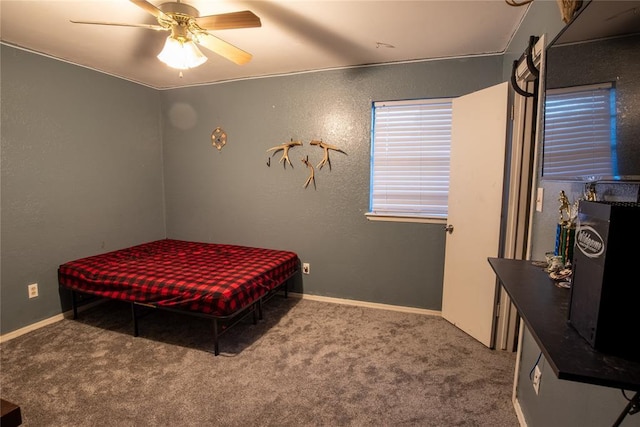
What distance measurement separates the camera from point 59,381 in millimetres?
2080

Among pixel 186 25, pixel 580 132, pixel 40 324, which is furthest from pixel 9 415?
pixel 40 324

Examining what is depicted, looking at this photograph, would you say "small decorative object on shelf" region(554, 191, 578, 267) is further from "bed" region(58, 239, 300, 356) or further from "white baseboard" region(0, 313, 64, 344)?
"white baseboard" region(0, 313, 64, 344)

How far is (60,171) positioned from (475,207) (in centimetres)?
376

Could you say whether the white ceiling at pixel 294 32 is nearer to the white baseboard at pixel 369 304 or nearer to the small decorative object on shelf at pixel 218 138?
the small decorative object on shelf at pixel 218 138

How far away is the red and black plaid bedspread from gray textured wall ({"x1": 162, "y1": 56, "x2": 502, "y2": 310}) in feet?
1.38

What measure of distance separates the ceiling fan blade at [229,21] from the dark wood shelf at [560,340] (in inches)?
70.9

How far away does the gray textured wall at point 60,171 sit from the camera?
2.65 metres

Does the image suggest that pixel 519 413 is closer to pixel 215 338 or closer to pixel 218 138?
pixel 215 338

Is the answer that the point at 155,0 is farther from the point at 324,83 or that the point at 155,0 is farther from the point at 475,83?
the point at 475,83

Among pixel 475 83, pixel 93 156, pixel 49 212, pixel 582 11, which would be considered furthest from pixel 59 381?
pixel 475 83

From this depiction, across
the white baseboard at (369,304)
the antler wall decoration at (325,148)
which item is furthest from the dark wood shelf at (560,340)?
the antler wall decoration at (325,148)

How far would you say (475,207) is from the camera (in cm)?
256

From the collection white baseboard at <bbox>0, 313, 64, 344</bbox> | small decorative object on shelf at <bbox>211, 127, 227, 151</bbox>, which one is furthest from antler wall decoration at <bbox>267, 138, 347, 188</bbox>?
white baseboard at <bbox>0, 313, 64, 344</bbox>

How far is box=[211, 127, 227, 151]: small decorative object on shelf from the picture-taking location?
12.1ft
